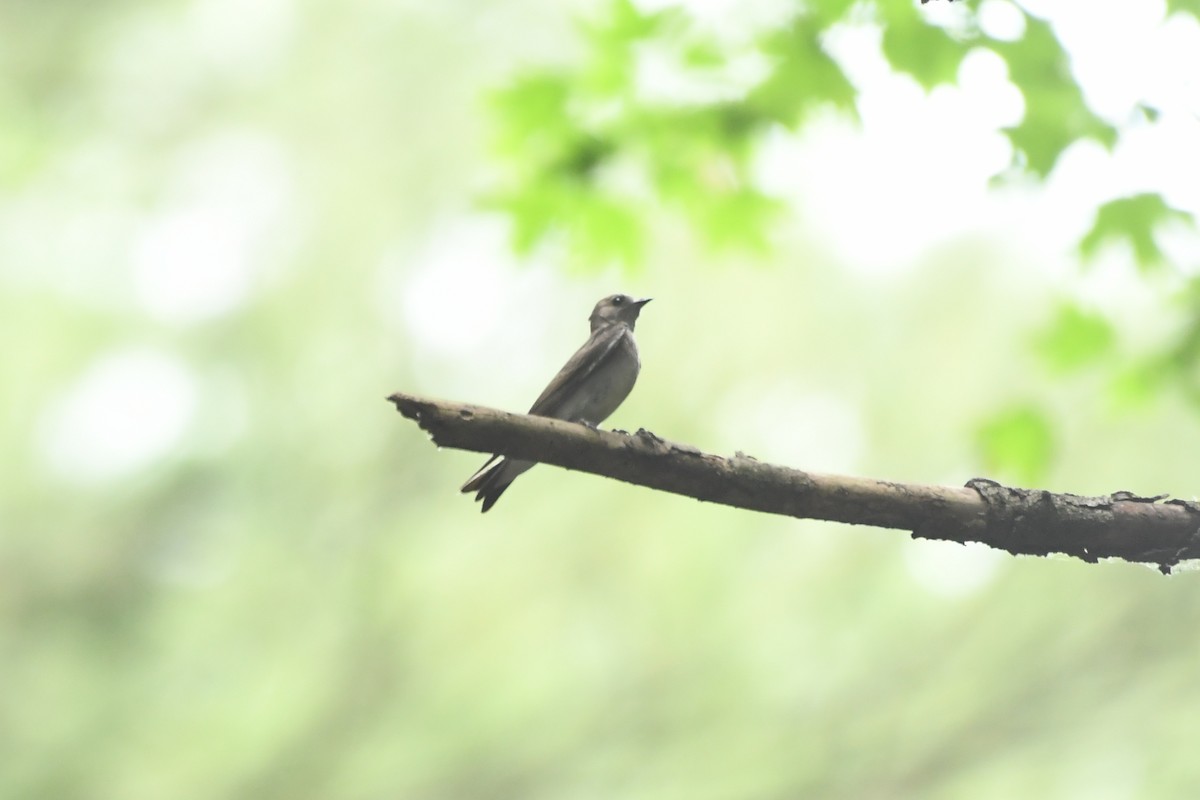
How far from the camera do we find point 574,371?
2.84 meters

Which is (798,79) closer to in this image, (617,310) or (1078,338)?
(617,310)

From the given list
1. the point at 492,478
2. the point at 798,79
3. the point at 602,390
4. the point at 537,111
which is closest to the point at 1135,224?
the point at 798,79

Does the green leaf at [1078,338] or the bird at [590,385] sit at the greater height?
the green leaf at [1078,338]

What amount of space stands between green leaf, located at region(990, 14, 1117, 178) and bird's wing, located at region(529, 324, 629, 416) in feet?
4.49

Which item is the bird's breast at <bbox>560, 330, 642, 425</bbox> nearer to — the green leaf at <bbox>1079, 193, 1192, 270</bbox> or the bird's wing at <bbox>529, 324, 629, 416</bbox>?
the bird's wing at <bbox>529, 324, 629, 416</bbox>

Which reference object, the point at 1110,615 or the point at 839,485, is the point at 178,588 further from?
the point at 1110,615

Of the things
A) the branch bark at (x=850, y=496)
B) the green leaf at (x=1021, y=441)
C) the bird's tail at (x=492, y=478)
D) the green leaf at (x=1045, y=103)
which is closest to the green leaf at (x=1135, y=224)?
the green leaf at (x=1045, y=103)

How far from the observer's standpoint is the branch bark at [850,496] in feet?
5.94

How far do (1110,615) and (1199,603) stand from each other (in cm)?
48

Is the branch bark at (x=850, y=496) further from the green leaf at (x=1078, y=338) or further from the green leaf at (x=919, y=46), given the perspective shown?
the green leaf at (x=1078, y=338)

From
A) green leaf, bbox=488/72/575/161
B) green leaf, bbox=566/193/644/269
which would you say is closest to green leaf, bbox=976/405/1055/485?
green leaf, bbox=566/193/644/269

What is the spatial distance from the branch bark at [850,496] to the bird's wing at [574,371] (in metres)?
0.83

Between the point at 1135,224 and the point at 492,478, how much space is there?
2.26 metres

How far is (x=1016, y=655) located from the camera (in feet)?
20.4
